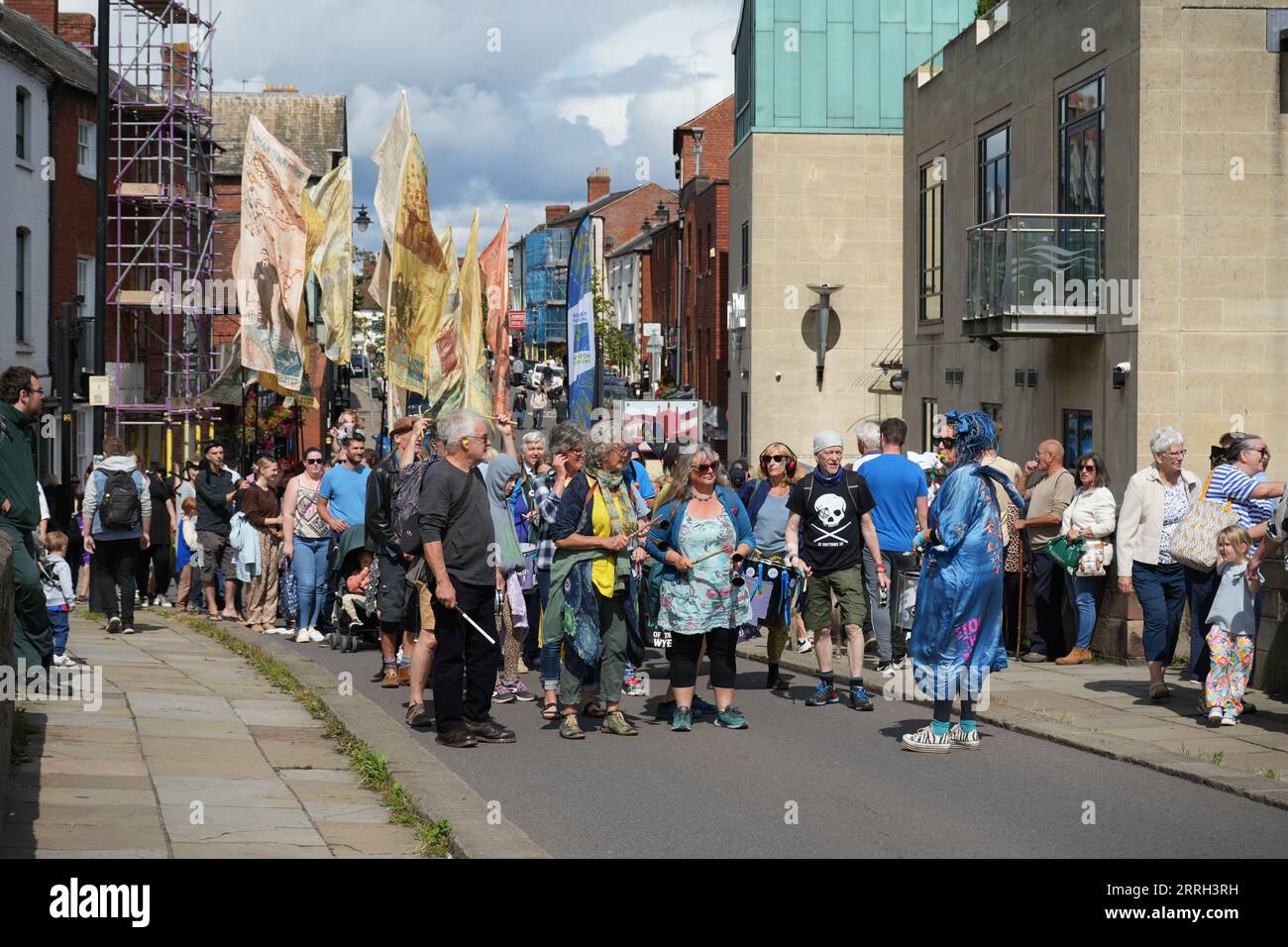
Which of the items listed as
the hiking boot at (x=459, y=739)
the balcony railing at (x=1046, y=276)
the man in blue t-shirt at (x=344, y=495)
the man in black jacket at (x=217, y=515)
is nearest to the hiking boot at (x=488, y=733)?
the hiking boot at (x=459, y=739)

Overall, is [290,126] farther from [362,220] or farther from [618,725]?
[618,725]

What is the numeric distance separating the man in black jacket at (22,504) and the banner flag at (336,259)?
12398 millimetres

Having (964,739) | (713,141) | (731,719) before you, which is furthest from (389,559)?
(713,141)

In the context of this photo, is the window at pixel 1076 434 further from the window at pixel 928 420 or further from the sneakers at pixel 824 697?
the sneakers at pixel 824 697

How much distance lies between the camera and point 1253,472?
1001cm

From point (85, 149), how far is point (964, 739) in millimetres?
29343

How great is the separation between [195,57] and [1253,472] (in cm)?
3293

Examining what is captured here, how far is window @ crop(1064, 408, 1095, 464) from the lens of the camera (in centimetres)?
1833

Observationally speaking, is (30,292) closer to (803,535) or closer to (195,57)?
(195,57)

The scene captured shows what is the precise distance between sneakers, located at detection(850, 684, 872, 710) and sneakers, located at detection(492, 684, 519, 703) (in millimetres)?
2400

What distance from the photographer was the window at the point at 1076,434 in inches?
722

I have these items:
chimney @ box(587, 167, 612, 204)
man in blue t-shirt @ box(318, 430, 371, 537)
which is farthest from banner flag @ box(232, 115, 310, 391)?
chimney @ box(587, 167, 612, 204)

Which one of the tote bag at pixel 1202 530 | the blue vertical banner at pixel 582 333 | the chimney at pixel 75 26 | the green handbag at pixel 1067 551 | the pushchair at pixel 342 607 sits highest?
Result: the chimney at pixel 75 26

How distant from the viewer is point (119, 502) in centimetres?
1404
